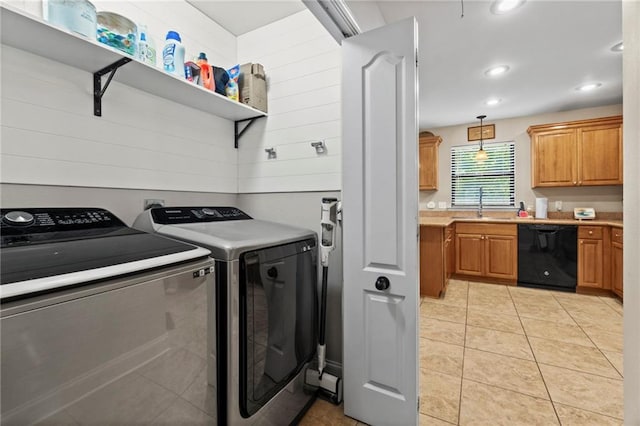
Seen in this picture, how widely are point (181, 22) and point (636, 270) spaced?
102 inches

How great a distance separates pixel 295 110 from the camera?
204 cm

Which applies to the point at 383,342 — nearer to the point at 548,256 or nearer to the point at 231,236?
the point at 231,236

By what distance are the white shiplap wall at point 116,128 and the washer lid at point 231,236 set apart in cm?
50

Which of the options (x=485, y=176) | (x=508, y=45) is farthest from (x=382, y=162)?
(x=485, y=176)

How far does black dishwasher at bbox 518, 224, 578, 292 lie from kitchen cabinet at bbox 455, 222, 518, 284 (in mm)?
100

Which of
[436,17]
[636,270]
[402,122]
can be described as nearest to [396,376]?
[636,270]

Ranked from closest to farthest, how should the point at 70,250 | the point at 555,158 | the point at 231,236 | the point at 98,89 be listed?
the point at 70,250
the point at 231,236
the point at 98,89
the point at 555,158

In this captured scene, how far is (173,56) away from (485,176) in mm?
4997

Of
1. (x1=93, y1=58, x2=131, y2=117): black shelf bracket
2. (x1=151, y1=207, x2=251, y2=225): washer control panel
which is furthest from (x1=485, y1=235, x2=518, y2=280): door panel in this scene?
(x1=93, y1=58, x2=131, y2=117): black shelf bracket

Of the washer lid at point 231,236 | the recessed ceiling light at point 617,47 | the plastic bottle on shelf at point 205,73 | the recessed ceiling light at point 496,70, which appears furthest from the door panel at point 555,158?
the plastic bottle on shelf at point 205,73

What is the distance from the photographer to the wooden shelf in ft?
3.53

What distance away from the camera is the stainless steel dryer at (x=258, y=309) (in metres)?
1.18

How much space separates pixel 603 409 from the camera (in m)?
1.69

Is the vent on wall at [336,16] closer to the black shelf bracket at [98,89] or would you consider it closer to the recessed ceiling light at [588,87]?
the black shelf bracket at [98,89]
